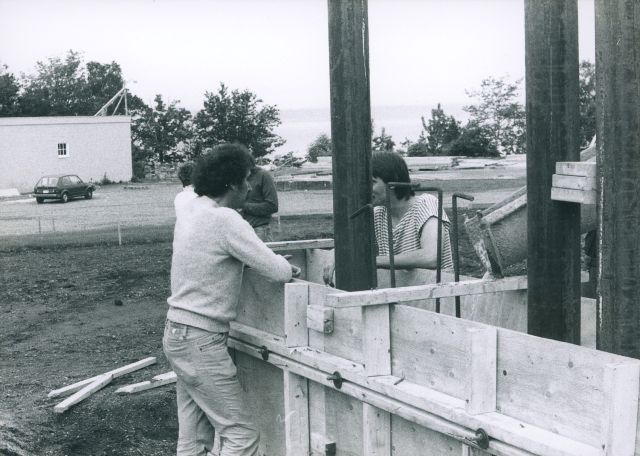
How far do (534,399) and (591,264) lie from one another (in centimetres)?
311

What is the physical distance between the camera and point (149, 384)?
760cm

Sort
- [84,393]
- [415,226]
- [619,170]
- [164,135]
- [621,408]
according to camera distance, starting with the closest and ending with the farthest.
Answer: [621,408] → [619,170] → [415,226] → [84,393] → [164,135]

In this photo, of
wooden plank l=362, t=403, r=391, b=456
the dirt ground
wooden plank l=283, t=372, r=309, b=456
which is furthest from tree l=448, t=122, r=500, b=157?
wooden plank l=362, t=403, r=391, b=456

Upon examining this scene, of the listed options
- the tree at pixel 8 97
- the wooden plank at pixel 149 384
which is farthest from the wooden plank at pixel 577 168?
the tree at pixel 8 97

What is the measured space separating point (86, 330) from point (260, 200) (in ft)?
9.98

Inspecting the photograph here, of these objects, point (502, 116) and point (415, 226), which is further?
point (502, 116)

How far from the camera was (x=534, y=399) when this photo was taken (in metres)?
3.11

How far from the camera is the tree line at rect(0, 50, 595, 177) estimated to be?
42781 mm

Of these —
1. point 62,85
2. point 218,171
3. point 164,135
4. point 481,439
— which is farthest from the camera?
point 62,85

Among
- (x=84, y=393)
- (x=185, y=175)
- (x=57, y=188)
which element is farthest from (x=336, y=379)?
(x=57, y=188)

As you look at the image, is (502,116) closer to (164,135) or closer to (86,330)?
(164,135)

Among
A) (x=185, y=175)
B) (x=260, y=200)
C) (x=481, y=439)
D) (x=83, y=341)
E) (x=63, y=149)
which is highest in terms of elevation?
(x=63, y=149)

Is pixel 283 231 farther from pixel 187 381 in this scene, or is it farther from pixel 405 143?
pixel 405 143

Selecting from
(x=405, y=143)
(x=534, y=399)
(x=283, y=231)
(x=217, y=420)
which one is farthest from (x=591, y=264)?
(x=405, y=143)
